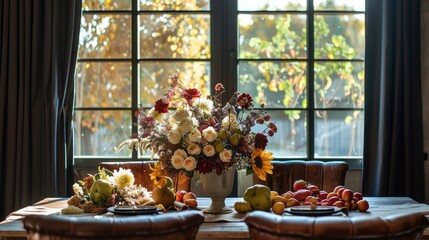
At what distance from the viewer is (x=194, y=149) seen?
297 cm

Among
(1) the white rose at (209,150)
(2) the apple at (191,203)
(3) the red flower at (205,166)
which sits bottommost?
(2) the apple at (191,203)

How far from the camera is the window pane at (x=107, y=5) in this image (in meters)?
4.73

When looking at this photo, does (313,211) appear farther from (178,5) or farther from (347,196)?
(178,5)

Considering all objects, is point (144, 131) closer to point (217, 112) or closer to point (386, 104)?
point (217, 112)

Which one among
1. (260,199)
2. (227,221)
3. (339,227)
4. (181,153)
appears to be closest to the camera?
(339,227)

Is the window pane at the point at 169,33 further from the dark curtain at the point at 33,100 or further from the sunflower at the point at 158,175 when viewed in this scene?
the sunflower at the point at 158,175

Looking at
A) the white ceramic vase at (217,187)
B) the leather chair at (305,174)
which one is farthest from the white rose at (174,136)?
the leather chair at (305,174)

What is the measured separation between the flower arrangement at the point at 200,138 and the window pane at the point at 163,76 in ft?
5.11

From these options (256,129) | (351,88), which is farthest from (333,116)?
(256,129)

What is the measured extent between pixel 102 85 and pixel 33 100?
0.47 meters

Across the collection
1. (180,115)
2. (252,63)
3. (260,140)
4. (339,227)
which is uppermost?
(252,63)

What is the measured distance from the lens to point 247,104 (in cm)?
306

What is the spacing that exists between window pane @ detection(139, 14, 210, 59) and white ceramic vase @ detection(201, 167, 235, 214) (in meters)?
1.74

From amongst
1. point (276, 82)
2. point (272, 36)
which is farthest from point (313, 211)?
point (272, 36)
